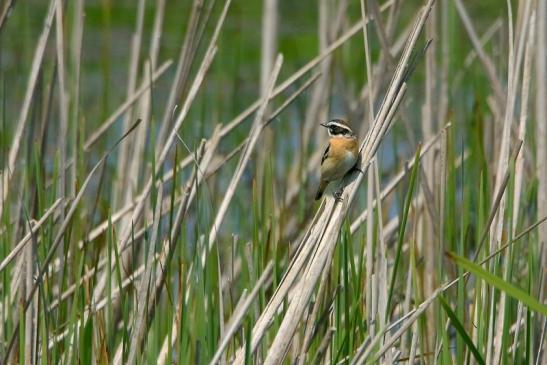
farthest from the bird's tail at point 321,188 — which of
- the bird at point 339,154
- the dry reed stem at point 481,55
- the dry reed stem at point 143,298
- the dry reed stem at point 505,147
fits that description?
the dry reed stem at point 143,298

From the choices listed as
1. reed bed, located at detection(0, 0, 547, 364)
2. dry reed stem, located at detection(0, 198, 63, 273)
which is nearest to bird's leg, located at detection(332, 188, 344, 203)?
reed bed, located at detection(0, 0, 547, 364)

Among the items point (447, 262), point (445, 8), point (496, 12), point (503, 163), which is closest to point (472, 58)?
point (445, 8)

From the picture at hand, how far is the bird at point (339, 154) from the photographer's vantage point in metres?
3.38

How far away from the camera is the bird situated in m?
3.38

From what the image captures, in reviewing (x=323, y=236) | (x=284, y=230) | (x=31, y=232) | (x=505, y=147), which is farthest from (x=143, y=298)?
(x=284, y=230)

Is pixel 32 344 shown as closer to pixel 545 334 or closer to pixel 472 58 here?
pixel 545 334

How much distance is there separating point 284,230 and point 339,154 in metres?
1.41

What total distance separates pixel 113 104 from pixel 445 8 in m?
4.14

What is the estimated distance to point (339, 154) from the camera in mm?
3510

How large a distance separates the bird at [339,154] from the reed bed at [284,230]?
74 mm

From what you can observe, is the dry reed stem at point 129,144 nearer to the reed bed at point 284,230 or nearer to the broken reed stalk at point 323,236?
the reed bed at point 284,230

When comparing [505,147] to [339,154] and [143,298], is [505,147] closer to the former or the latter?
[339,154]

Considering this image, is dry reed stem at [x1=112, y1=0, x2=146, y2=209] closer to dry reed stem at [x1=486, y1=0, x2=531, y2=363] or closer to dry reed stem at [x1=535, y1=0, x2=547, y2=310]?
dry reed stem at [x1=535, y1=0, x2=547, y2=310]

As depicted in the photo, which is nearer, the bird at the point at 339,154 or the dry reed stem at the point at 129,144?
the bird at the point at 339,154
